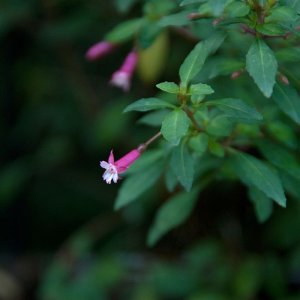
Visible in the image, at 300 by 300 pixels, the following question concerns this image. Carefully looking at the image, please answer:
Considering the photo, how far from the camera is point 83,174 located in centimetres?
295

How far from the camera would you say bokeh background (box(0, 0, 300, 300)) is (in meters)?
2.33

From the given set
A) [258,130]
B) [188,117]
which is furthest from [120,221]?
[188,117]

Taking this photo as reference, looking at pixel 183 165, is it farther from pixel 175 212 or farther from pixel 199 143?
pixel 175 212

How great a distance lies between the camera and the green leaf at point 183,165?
4.18ft

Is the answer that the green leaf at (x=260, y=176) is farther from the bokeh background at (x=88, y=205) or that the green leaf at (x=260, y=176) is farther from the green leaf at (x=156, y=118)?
the bokeh background at (x=88, y=205)

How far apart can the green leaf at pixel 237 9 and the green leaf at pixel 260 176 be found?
0.31 meters

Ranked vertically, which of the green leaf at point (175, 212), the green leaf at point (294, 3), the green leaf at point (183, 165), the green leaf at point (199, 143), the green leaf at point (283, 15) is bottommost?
the green leaf at point (175, 212)

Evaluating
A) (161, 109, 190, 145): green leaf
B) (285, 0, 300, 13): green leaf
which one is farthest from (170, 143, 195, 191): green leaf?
(285, 0, 300, 13): green leaf

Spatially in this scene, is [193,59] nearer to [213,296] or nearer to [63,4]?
[213,296]

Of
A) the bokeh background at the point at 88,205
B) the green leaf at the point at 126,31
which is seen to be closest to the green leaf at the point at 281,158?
the green leaf at the point at 126,31

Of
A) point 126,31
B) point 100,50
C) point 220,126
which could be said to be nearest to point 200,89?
point 220,126

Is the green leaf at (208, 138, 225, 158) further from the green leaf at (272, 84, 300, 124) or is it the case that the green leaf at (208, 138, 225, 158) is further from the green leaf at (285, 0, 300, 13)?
the green leaf at (285, 0, 300, 13)

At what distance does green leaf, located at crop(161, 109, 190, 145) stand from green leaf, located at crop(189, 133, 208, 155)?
5.5 inches

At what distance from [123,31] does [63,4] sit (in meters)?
1.10
